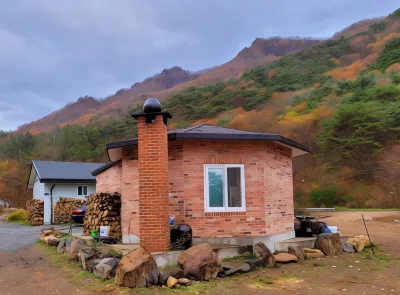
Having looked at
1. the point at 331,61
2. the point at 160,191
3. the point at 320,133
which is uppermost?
the point at 331,61

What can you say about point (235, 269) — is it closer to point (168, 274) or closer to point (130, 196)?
point (168, 274)

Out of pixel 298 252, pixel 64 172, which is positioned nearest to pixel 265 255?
pixel 298 252

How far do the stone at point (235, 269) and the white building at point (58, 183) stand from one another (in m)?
17.8

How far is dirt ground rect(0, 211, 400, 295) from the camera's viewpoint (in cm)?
682

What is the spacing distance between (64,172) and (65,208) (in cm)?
277

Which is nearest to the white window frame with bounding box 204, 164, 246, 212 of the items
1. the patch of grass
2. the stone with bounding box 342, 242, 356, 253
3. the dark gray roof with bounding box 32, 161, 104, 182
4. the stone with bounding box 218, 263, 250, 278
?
the patch of grass

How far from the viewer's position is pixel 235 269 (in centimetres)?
789

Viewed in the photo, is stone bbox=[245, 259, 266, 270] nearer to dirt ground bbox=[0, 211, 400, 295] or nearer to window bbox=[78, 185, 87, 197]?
dirt ground bbox=[0, 211, 400, 295]

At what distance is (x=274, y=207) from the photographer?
10.4m

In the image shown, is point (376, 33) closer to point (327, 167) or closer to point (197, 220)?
point (327, 167)

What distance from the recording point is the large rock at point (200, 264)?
289 inches

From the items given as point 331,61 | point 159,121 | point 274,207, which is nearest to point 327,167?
point 274,207

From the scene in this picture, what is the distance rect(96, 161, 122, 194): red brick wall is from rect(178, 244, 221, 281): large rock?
5.10 metres

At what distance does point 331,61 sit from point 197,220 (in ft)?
230
